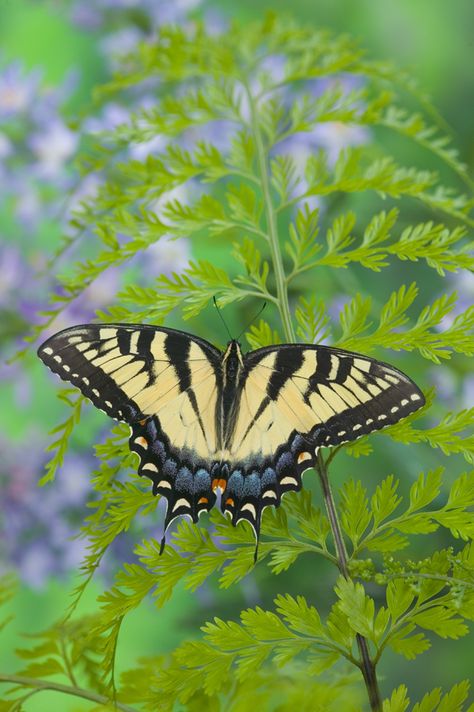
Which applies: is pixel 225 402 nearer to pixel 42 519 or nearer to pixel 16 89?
pixel 42 519

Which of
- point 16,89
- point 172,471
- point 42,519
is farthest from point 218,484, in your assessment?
point 16,89

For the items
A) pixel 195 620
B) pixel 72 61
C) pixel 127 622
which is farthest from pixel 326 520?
pixel 72 61

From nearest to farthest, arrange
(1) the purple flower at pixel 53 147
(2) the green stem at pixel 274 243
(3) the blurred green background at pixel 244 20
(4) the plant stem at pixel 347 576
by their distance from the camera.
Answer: (4) the plant stem at pixel 347 576, (2) the green stem at pixel 274 243, (3) the blurred green background at pixel 244 20, (1) the purple flower at pixel 53 147

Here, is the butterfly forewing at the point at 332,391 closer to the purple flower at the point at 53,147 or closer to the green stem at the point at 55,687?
the green stem at the point at 55,687

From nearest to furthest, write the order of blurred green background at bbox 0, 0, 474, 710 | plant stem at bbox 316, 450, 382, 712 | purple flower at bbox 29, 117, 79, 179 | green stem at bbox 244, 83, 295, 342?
plant stem at bbox 316, 450, 382, 712 → green stem at bbox 244, 83, 295, 342 → blurred green background at bbox 0, 0, 474, 710 → purple flower at bbox 29, 117, 79, 179

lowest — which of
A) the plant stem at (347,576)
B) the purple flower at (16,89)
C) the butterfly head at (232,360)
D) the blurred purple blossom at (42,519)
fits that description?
the plant stem at (347,576)

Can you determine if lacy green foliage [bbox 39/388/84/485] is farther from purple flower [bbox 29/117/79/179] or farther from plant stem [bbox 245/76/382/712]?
purple flower [bbox 29/117/79/179]

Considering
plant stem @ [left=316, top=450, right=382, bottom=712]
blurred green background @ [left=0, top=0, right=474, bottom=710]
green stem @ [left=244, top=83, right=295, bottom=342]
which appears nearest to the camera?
plant stem @ [left=316, top=450, right=382, bottom=712]

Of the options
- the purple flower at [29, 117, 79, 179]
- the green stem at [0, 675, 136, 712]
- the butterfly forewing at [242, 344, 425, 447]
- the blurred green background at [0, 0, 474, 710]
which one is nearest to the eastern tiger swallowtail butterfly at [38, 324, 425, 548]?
the butterfly forewing at [242, 344, 425, 447]

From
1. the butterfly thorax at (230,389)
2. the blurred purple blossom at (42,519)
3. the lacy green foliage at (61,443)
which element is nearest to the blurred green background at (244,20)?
the blurred purple blossom at (42,519)
